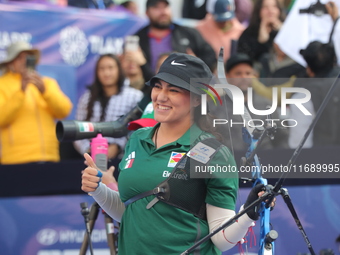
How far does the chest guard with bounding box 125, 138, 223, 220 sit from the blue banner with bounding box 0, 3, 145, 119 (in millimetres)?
4341

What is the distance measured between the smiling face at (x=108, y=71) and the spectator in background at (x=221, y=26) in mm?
1241

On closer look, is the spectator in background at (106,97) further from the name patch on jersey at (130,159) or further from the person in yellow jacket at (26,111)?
the name patch on jersey at (130,159)

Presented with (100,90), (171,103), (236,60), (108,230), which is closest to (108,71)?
(100,90)

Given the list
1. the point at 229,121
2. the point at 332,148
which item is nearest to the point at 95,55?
the point at 332,148

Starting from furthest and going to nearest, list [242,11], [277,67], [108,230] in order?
[242,11] < [277,67] < [108,230]

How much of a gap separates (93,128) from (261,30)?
366 cm

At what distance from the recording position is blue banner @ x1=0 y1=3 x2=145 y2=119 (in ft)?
25.0

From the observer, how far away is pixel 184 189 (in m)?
3.39

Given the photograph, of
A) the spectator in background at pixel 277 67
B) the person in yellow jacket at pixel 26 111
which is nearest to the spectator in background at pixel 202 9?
the spectator in background at pixel 277 67

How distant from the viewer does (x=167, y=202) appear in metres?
3.37

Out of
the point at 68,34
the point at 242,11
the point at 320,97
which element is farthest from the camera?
the point at 242,11

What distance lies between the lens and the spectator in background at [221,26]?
7965 mm

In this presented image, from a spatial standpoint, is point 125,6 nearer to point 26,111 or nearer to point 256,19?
point 256,19

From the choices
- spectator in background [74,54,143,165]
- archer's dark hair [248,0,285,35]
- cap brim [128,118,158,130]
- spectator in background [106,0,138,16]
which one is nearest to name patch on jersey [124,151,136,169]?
cap brim [128,118,158,130]
